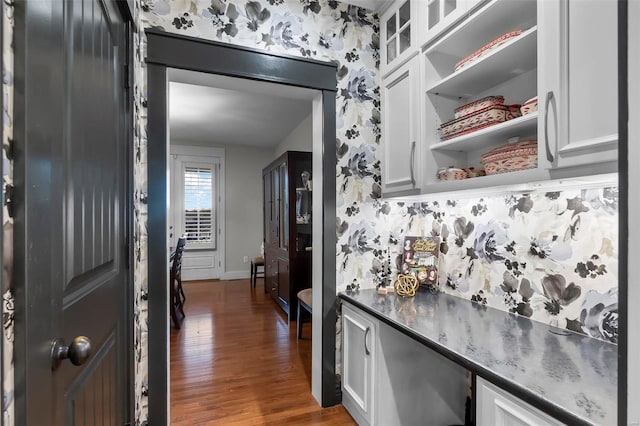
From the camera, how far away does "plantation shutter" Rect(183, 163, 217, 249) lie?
20.4 ft

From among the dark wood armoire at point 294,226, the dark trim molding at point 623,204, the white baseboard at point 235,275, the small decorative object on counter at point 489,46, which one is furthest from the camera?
the white baseboard at point 235,275

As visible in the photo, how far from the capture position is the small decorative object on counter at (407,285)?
6.60ft

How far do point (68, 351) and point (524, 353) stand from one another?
4.65 ft

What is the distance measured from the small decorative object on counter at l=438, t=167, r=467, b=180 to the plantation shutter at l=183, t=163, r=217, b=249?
5455mm

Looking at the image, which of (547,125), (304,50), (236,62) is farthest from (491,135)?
(236,62)

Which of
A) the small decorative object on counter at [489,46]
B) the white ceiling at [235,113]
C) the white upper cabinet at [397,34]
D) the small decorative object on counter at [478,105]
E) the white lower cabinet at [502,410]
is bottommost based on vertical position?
the white lower cabinet at [502,410]

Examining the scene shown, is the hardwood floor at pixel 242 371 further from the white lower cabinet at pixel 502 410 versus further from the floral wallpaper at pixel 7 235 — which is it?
the floral wallpaper at pixel 7 235

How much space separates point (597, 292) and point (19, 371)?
1.81 meters

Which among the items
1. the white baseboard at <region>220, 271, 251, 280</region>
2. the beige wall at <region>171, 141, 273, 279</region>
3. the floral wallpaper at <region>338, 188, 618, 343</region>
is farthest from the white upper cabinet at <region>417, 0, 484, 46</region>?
the white baseboard at <region>220, 271, 251, 280</region>

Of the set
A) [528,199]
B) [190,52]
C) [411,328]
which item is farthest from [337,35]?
[411,328]

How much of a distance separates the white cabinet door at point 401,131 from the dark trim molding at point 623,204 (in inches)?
54.2

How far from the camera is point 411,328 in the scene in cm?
144

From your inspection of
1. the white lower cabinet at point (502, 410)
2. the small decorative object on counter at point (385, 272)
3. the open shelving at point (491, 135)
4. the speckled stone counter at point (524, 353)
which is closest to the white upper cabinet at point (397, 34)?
the open shelving at point (491, 135)

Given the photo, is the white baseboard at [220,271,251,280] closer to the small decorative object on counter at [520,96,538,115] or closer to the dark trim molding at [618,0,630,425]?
the small decorative object on counter at [520,96,538,115]
